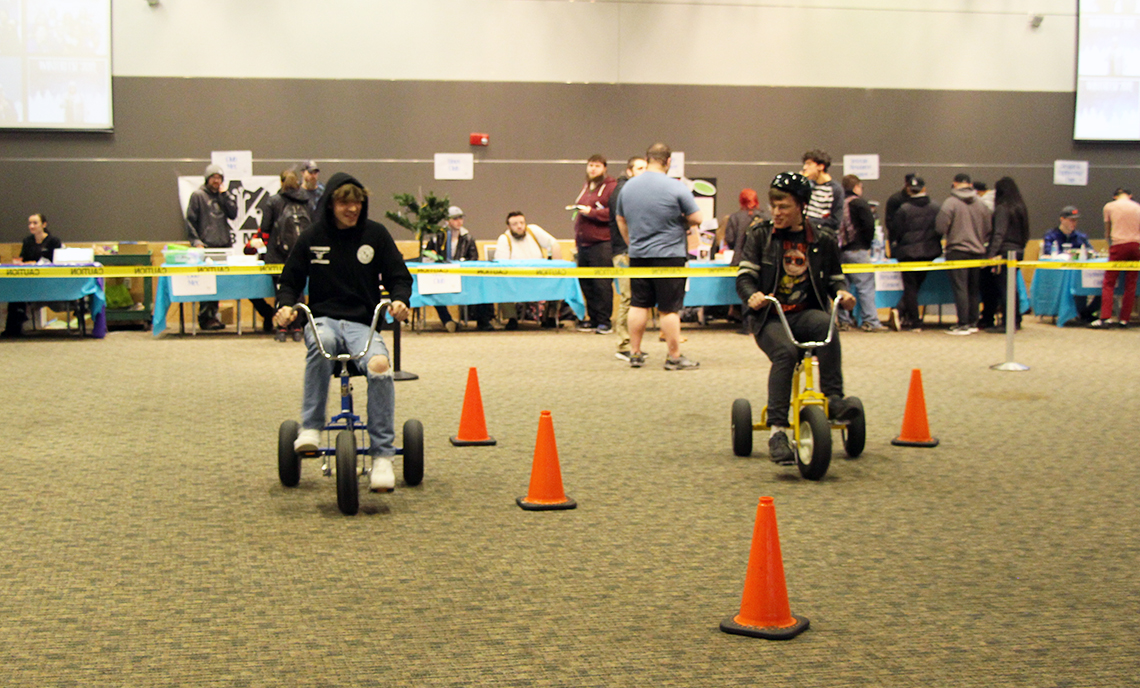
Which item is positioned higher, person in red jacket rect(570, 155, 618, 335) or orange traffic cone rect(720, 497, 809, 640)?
person in red jacket rect(570, 155, 618, 335)

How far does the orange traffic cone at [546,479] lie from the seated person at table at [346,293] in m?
0.65

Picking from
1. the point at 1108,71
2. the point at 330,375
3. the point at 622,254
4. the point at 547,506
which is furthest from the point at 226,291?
the point at 1108,71

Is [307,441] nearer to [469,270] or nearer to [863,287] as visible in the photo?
[469,270]

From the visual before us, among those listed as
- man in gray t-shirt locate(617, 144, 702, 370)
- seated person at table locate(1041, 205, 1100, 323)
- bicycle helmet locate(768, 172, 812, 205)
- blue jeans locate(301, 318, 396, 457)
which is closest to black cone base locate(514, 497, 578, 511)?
blue jeans locate(301, 318, 396, 457)

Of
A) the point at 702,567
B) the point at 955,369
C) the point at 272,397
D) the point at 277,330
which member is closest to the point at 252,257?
the point at 277,330

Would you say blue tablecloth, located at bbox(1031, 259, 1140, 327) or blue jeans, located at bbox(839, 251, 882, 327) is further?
blue tablecloth, located at bbox(1031, 259, 1140, 327)

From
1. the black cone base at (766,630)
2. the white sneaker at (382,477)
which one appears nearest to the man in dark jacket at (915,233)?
the white sneaker at (382,477)

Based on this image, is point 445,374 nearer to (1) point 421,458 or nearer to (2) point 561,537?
(1) point 421,458

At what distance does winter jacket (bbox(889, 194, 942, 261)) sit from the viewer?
1355 centimetres

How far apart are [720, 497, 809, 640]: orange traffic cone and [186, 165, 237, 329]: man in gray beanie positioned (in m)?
11.1

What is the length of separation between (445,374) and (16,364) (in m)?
3.97

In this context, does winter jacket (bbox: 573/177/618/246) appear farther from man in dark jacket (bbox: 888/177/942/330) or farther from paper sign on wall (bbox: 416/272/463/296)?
man in dark jacket (bbox: 888/177/942/330)

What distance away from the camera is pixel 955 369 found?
9977 millimetres

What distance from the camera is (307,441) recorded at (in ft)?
17.0
